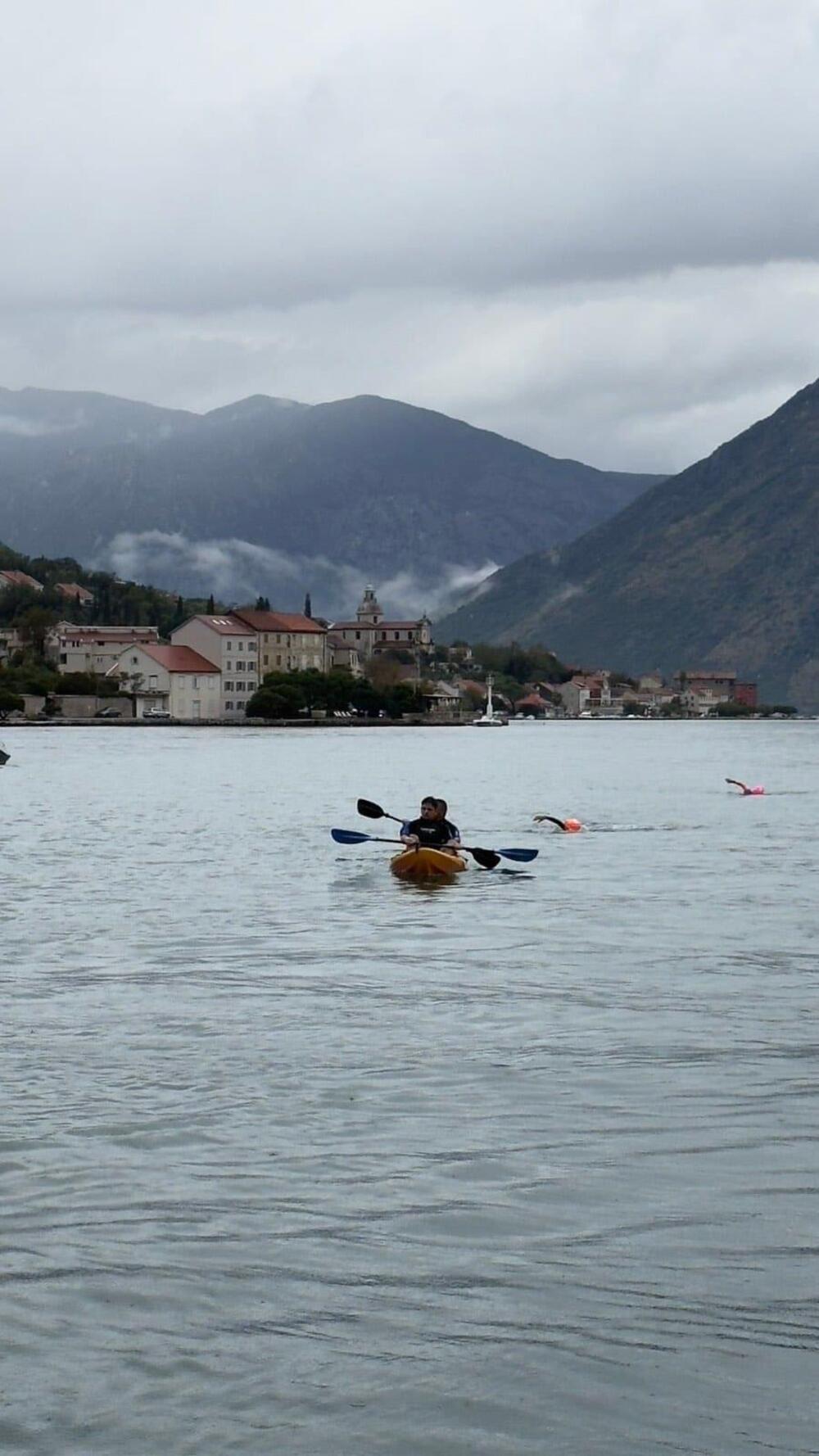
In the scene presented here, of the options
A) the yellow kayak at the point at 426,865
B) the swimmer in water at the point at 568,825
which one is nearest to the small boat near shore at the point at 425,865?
A: the yellow kayak at the point at 426,865

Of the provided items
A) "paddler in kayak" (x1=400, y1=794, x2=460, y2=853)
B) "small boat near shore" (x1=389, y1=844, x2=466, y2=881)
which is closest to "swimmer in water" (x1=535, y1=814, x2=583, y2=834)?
"paddler in kayak" (x1=400, y1=794, x2=460, y2=853)

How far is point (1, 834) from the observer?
166 ft

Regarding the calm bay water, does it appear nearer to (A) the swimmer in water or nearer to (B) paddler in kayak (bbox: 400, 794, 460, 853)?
(B) paddler in kayak (bbox: 400, 794, 460, 853)

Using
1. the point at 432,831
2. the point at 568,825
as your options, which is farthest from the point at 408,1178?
the point at 568,825

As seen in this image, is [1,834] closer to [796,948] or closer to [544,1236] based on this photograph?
[796,948]

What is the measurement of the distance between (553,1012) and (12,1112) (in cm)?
717

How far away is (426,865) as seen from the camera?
1446 inches

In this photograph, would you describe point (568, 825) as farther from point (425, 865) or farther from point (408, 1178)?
point (408, 1178)

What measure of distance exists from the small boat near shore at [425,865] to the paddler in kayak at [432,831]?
0.29 metres

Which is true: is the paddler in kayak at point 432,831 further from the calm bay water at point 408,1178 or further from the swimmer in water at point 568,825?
the swimmer in water at point 568,825

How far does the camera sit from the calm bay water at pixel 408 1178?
929cm

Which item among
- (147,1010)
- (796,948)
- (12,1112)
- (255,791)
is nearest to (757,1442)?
(12,1112)

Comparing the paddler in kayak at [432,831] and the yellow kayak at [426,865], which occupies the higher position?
the paddler in kayak at [432,831]

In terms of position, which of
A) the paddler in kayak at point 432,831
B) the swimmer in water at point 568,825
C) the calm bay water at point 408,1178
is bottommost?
the calm bay water at point 408,1178
